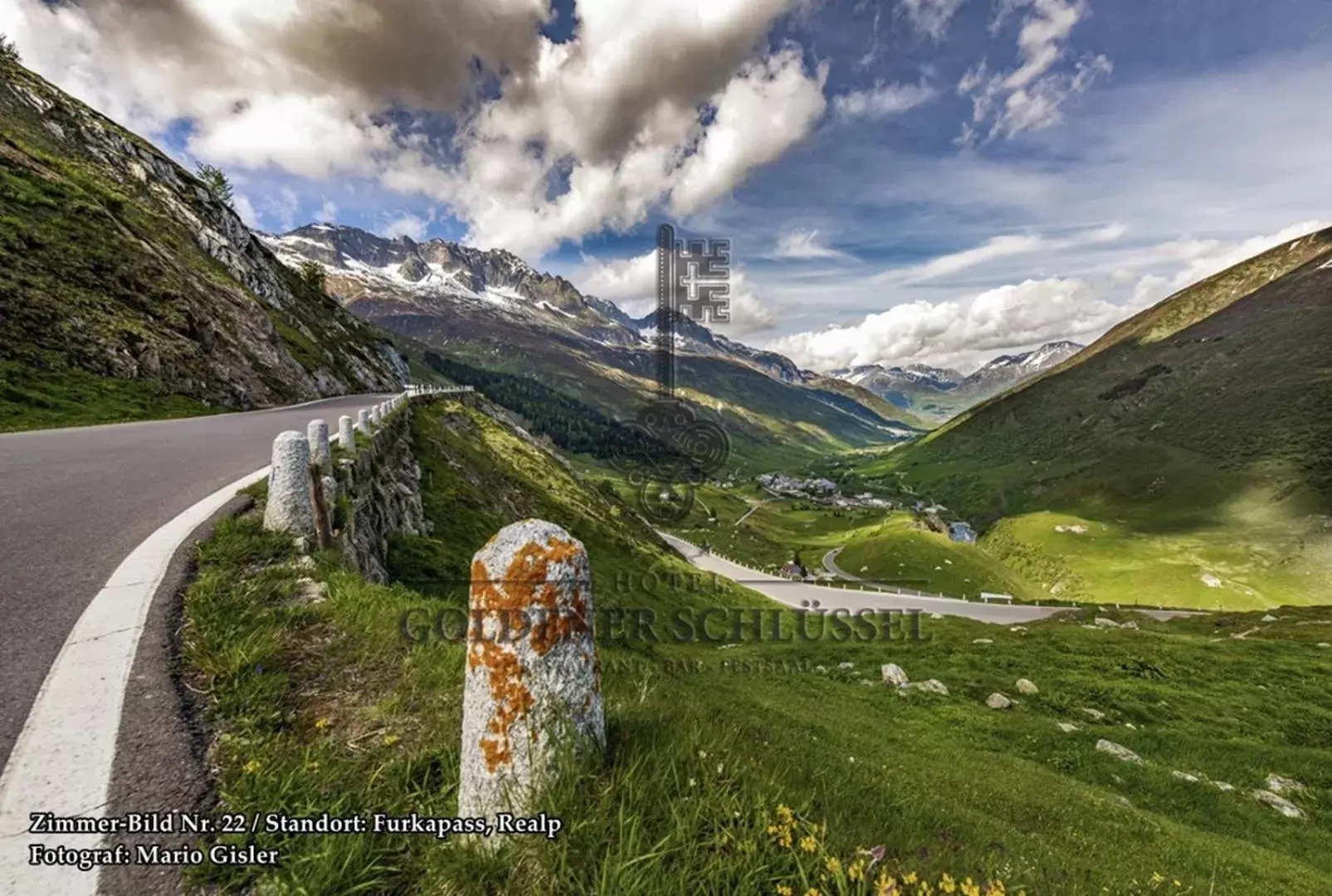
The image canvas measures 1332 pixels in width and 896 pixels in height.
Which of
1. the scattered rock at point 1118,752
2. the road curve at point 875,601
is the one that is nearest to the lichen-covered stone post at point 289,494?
the scattered rock at point 1118,752

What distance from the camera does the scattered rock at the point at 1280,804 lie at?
17234 millimetres

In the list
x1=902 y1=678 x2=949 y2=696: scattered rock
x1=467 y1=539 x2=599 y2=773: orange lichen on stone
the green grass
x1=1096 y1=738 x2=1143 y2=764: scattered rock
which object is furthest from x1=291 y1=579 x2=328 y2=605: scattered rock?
the green grass

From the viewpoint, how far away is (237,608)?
21.6 ft

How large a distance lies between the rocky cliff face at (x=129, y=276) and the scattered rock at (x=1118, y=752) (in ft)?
175

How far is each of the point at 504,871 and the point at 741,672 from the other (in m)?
25.0

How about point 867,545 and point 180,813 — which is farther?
point 867,545

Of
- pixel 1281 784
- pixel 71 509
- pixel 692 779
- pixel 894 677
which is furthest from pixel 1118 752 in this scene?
pixel 71 509

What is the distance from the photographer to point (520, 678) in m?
3.79

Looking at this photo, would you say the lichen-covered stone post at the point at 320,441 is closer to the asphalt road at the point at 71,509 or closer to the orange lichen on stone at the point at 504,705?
the asphalt road at the point at 71,509

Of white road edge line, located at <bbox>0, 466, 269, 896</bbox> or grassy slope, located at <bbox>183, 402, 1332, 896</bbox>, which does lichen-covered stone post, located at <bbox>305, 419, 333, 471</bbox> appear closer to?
grassy slope, located at <bbox>183, 402, 1332, 896</bbox>

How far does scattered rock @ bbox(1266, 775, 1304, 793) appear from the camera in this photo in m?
19.2

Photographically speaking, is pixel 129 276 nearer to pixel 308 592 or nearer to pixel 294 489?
pixel 294 489

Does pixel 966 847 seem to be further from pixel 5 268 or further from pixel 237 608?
pixel 5 268

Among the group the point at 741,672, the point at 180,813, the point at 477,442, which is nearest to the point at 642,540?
the point at 477,442
